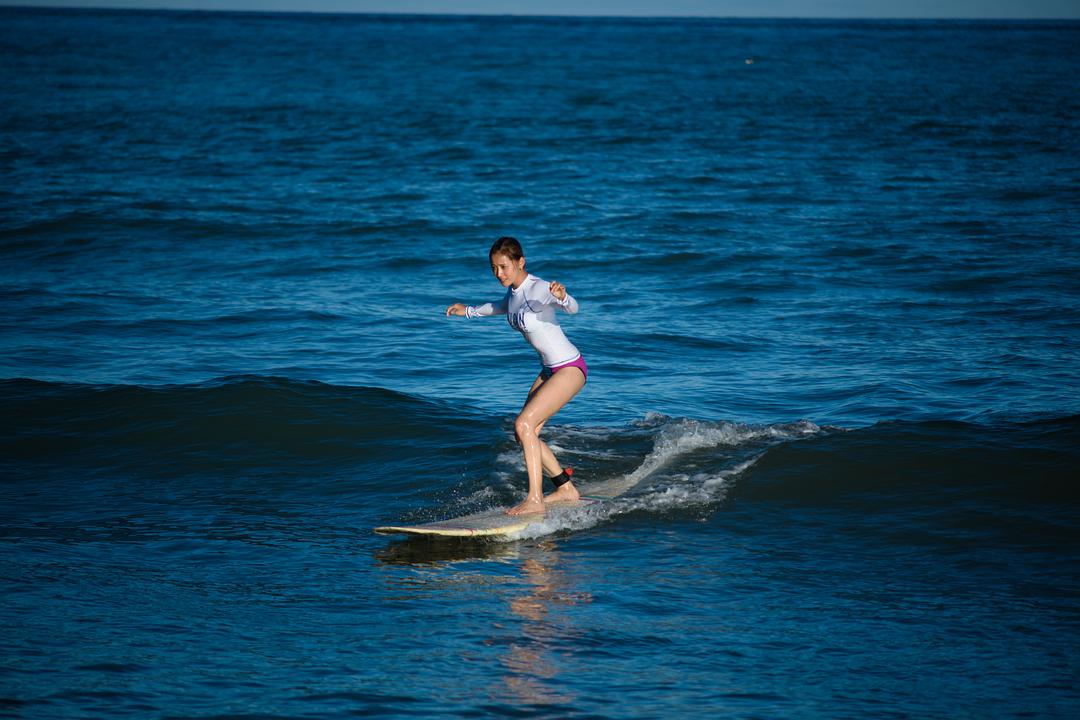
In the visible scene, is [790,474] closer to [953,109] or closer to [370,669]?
[370,669]

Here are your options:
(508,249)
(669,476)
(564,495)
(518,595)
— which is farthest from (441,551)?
(669,476)

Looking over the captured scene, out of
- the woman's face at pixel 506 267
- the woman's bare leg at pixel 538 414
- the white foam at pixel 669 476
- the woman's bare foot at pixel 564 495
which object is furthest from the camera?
the woman's bare foot at pixel 564 495

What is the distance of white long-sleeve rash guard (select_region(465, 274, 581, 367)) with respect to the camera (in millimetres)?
8336

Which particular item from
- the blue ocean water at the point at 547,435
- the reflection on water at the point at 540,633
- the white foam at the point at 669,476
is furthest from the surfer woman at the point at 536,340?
the reflection on water at the point at 540,633

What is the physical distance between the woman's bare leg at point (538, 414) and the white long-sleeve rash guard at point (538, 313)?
157 millimetres

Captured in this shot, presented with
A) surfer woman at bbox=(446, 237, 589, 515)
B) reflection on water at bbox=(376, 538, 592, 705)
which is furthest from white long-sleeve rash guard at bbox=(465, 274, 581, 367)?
reflection on water at bbox=(376, 538, 592, 705)

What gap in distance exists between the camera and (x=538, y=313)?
8.37m

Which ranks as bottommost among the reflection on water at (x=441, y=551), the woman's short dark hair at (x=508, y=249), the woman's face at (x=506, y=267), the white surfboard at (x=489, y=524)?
the reflection on water at (x=441, y=551)

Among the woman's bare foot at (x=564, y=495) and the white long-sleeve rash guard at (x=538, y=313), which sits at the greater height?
the white long-sleeve rash guard at (x=538, y=313)

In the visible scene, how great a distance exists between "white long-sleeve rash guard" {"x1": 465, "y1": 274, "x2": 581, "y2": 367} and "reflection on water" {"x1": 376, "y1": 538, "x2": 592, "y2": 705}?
147 centimetres

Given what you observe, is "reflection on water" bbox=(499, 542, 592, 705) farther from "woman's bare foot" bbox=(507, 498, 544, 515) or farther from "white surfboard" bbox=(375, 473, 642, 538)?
"woman's bare foot" bbox=(507, 498, 544, 515)

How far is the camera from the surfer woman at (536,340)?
8.23 metres

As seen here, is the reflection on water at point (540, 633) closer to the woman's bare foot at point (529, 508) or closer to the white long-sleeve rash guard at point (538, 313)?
the woman's bare foot at point (529, 508)

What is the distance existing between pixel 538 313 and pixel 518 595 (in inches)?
86.0
